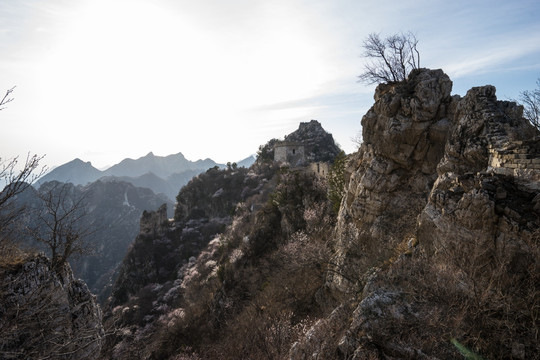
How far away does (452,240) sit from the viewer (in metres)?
8.25

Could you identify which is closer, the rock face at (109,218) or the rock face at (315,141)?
the rock face at (315,141)

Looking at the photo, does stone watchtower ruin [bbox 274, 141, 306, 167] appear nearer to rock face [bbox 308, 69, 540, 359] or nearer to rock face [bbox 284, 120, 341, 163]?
rock face [bbox 284, 120, 341, 163]

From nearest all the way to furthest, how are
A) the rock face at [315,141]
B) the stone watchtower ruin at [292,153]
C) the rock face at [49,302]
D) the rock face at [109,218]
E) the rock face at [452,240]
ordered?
the rock face at [452,240]
the rock face at [49,302]
the stone watchtower ruin at [292,153]
the rock face at [315,141]
the rock face at [109,218]

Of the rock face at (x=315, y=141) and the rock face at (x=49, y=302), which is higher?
Result: the rock face at (x=315, y=141)

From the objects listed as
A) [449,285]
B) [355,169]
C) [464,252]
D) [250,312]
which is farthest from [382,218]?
[250,312]

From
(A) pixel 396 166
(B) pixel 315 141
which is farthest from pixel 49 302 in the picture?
(B) pixel 315 141

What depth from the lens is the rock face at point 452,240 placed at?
6035 millimetres

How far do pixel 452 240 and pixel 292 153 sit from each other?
45953mm

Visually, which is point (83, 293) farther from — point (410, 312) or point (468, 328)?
point (468, 328)

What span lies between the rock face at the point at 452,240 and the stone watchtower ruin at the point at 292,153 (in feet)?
126

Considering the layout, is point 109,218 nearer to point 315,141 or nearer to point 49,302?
point 315,141

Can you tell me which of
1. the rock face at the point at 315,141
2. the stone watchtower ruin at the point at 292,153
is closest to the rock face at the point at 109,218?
the stone watchtower ruin at the point at 292,153

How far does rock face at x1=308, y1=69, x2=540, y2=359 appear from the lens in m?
6.04

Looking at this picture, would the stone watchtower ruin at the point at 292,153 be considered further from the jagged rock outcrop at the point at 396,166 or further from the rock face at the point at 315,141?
the jagged rock outcrop at the point at 396,166
